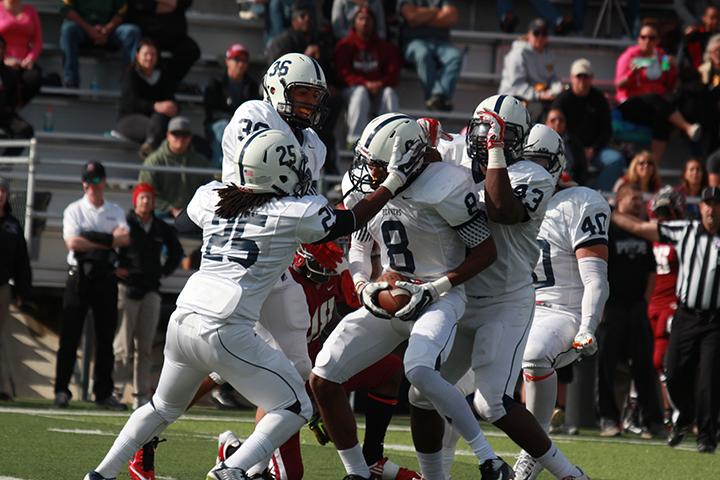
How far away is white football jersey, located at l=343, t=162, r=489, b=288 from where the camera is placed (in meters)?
5.60

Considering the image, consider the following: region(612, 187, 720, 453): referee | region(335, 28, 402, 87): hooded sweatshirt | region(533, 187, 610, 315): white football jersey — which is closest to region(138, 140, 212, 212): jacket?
region(335, 28, 402, 87): hooded sweatshirt

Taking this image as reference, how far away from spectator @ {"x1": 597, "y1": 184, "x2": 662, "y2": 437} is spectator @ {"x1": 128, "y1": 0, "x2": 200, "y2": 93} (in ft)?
14.7

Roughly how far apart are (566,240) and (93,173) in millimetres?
4841

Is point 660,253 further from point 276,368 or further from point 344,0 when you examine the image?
point 276,368

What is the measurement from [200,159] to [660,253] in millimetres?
3994

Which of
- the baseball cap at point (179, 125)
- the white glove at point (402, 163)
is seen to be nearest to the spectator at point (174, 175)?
the baseball cap at point (179, 125)

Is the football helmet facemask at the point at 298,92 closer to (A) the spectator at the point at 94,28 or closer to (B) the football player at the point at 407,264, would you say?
(B) the football player at the point at 407,264

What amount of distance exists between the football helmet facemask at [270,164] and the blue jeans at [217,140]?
21.8 feet

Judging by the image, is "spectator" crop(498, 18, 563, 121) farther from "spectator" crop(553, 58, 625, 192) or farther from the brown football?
the brown football

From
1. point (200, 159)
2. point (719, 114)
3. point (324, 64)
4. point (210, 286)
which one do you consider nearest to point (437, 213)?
point (210, 286)

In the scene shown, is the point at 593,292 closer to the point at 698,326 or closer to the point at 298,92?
the point at 298,92

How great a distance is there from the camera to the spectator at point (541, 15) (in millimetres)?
14289

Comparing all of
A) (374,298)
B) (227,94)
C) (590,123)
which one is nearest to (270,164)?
(374,298)

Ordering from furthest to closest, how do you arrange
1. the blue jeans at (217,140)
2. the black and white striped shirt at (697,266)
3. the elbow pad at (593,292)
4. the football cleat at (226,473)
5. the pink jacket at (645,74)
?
the pink jacket at (645,74) → the blue jeans at (217,140) → the black and white striped shirt at (697,266) → the elbow pad at (593,292) → the football cleat at (226,473)
